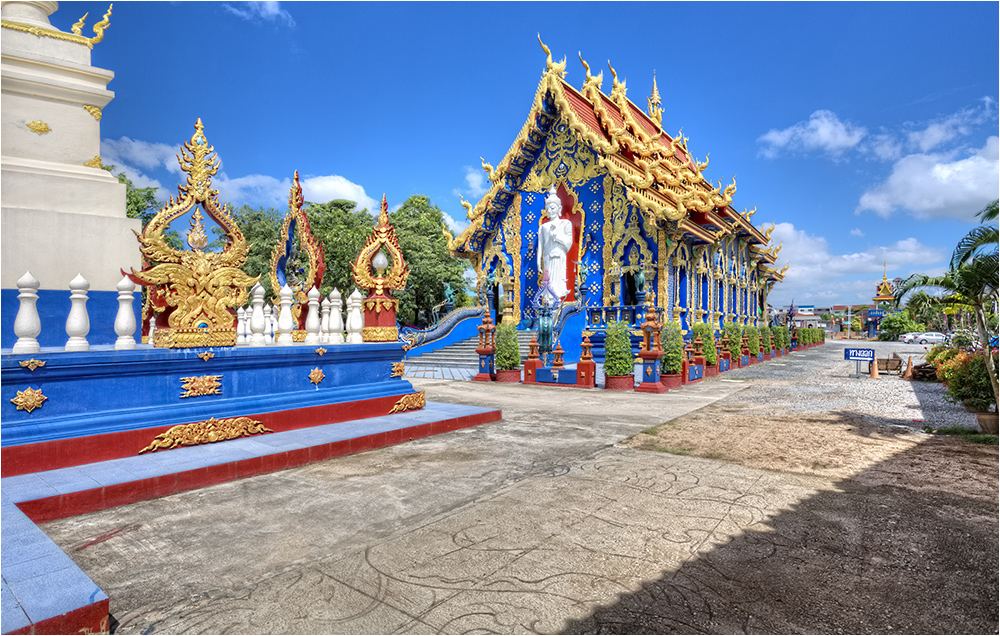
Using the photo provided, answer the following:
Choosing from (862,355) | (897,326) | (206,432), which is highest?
(897,326)

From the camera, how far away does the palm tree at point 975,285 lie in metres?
7.42

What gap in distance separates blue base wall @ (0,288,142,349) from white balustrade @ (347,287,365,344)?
250 cm

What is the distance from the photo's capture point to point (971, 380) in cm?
855

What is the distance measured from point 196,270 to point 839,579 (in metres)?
6.33

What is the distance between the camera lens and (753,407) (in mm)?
10578

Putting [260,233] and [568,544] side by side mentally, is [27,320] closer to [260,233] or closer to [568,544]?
[568,544]

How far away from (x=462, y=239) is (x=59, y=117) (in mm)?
17212

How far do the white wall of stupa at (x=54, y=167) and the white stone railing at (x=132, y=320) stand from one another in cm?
103

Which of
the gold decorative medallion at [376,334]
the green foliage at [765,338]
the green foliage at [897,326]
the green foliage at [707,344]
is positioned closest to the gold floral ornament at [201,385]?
the gold decorative medallion at [376,334]

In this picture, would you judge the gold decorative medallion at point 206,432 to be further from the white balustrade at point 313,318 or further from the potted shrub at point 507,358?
the potted shrub at point 507,358

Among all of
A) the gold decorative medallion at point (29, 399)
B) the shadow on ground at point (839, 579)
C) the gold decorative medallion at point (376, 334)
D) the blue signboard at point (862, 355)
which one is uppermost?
the gold decorative medallion at point (376, 334)

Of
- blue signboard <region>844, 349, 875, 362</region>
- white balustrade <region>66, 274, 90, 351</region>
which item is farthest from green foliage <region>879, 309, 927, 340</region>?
white balustrade <region>66, 274, 90, 351</region>

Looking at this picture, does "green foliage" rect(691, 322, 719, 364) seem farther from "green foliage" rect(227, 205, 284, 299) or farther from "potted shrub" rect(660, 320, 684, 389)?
"green foliage" rect(227, 205, 284, 299)

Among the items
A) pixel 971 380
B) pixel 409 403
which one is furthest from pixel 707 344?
pixel 409 403
